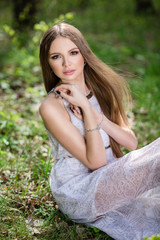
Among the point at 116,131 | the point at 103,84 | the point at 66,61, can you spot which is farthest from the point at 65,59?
the point at 116,131

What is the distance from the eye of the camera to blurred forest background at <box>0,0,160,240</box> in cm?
247

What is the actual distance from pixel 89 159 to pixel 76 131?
24cm

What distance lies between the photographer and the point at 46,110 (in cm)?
229

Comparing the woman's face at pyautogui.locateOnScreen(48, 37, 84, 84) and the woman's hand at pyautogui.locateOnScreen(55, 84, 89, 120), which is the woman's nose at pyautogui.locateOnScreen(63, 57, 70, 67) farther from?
the woman's hand at pyautogui.locateOnScreen(55, 84, 89, 120)

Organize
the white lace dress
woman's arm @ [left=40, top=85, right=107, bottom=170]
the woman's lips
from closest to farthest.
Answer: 1. the white lace dress
2. woman's arm @ [left=40, top=85, right=107, bottom=170]
3. the woman's lips

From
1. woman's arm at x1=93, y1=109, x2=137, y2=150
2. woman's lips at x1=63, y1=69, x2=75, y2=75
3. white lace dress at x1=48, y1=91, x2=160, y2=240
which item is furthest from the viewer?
woman's arm at x1=93, y1=109, x2=137, y2=150

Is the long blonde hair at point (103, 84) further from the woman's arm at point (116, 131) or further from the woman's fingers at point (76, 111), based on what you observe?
the woman's fingers at point (76, 111)

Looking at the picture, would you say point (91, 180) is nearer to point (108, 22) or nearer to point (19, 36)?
point (19, 36)

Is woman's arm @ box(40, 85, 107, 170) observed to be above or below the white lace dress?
above

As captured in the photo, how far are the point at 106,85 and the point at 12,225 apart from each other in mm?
1439

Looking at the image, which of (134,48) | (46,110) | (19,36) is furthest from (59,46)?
(134,48)

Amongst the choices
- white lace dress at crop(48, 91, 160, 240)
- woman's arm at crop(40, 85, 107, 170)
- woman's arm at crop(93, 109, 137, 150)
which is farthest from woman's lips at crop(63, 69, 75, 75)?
woman's arm at crop(93, 109, 137, 150)

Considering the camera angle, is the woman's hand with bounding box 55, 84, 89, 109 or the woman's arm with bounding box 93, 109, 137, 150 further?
the woman's arm with bounding box 93, 109, 137, 150

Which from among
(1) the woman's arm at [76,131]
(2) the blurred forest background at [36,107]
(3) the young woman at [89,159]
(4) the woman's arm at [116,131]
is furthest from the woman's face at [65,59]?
(2) the blurred forest background at [36,107]
